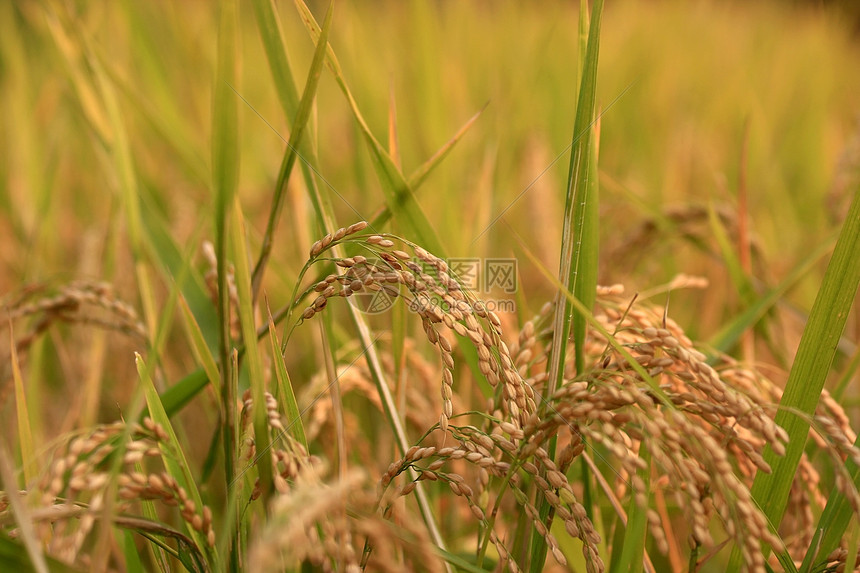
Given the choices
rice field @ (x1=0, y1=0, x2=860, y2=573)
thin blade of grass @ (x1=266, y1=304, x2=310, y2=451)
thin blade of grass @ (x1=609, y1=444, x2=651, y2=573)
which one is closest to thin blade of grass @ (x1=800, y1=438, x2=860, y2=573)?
rice field @ (x1=0, y1=0, x2=860, y2=573)

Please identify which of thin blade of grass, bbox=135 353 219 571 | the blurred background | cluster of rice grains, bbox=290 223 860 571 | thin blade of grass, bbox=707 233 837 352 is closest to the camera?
cluster of rice grains, bbox=290 223 860 571

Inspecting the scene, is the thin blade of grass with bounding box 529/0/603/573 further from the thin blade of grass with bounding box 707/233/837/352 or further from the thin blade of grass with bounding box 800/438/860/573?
the thin blade of grass with bounding box 707/233/837/352

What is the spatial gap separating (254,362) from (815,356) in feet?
1.50

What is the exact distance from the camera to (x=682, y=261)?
56.5 inches

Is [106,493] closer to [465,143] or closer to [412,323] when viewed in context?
[412,323]

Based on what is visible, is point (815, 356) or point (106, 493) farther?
point (815, 356)

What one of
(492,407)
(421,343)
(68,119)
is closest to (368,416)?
(421,343)

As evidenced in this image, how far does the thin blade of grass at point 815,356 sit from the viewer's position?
0.48 metres

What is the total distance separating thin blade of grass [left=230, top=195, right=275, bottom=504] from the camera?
46 centimetres

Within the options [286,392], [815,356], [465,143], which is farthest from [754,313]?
[465,143]

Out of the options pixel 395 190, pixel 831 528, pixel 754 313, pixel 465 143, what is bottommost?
pixel 831 528

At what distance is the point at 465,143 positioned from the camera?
5.31ft

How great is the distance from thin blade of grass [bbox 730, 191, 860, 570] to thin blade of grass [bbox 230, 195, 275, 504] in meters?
0.40

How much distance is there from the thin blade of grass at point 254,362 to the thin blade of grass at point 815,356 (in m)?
0.40
